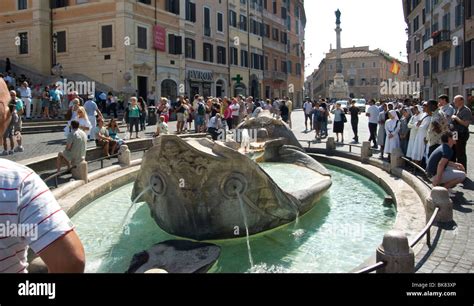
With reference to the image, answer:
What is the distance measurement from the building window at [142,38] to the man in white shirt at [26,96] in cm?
1084

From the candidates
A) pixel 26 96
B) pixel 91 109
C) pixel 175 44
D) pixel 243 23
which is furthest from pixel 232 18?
pixel 91 109

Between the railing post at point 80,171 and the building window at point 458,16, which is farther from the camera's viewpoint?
the building window at point 458,16

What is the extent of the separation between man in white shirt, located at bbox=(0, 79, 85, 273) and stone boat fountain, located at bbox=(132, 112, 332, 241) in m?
3.97

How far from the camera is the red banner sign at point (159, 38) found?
29828 mm

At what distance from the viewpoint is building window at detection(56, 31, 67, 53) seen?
29.2 m

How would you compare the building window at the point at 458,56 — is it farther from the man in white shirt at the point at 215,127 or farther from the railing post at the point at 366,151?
the railing post at the point at 366,151

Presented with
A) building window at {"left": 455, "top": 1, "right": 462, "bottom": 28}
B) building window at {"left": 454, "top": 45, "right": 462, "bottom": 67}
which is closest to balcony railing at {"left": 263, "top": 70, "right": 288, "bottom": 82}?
building window at {"left": 454, "top": 45, "right": 462, "bottom": 67}

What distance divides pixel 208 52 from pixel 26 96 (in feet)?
68.9

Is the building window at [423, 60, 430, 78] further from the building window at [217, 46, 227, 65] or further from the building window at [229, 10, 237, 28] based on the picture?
the building window at [217, 46, 227, 65]

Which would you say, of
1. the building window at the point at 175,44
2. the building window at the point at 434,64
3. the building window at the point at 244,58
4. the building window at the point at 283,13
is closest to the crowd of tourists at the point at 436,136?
the building window at the point at 175,44
